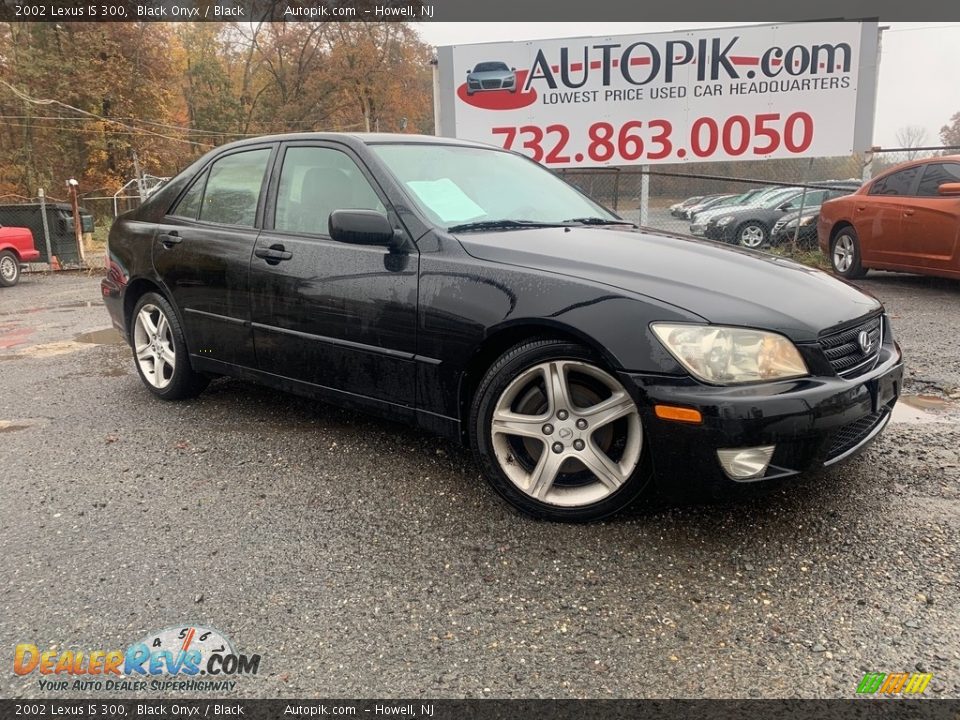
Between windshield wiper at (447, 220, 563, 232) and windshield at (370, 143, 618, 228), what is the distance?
2 centimetres

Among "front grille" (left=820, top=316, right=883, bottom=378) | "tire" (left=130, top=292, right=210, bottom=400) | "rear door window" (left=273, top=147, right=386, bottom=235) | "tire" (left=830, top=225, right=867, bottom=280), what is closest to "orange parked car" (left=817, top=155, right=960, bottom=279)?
"tire" (left=830, top=225, right=867, bottom=280)

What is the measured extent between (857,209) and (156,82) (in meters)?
32.6

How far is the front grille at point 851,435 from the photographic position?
240 centimetres

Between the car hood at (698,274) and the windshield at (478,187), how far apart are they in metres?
0.24

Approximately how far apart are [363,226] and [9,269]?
11484mm

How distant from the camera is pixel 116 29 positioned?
101ft

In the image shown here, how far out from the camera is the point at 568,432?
8.52 ft

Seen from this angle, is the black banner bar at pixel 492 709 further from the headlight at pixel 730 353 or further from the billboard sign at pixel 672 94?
the billboard sign at pixel 672 94

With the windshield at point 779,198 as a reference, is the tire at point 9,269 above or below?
below

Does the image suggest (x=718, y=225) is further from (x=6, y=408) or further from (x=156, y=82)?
(x=156, y=82)

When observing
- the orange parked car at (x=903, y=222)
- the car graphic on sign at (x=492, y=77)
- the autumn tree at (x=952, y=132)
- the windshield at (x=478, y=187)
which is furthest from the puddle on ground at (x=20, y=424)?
the autumn tree at (x=952, y=132)

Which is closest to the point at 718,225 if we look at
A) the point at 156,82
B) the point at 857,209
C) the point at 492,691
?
the point at 857,209

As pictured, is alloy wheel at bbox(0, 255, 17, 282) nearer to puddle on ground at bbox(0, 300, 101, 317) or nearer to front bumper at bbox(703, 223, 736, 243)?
puddle on ground at bbox(0, 300, 101, 317)

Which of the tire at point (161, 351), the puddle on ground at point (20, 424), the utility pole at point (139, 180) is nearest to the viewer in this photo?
the puddle on ground at point (20, 424)
